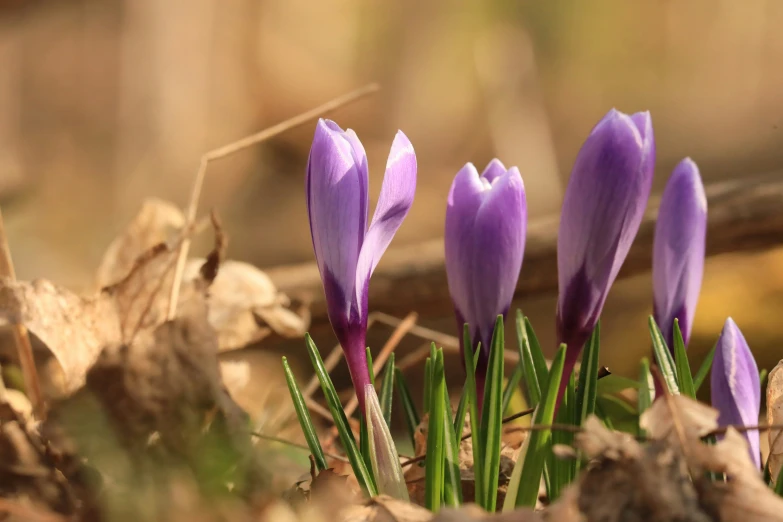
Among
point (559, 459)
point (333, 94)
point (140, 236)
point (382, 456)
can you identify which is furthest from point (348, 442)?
point (333, 94)

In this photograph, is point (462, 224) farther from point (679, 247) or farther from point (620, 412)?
point (620, 412)

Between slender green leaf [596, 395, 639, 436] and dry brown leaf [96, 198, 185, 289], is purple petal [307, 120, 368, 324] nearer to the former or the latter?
slender green leaf [596, 395, 639, 436]

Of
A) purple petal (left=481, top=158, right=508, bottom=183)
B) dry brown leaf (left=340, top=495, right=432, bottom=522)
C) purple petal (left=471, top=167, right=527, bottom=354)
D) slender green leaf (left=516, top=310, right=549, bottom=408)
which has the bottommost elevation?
dry brown leaf (left=340, top=495, right=432, bottom=522)

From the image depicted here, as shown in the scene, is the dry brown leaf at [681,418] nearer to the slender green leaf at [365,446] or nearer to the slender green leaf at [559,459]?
the slender green leaf at [559,459]

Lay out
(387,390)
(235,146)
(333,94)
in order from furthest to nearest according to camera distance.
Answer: (333,94) → (235,146) → (387,390)

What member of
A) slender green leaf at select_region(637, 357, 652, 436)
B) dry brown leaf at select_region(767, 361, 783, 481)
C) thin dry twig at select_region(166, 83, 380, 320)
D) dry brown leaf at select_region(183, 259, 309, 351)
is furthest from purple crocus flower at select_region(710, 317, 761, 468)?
dry brown leaf at select_region(183, 259, 309, 351)

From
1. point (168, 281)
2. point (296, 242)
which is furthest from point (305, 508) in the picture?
point (296, 242)
